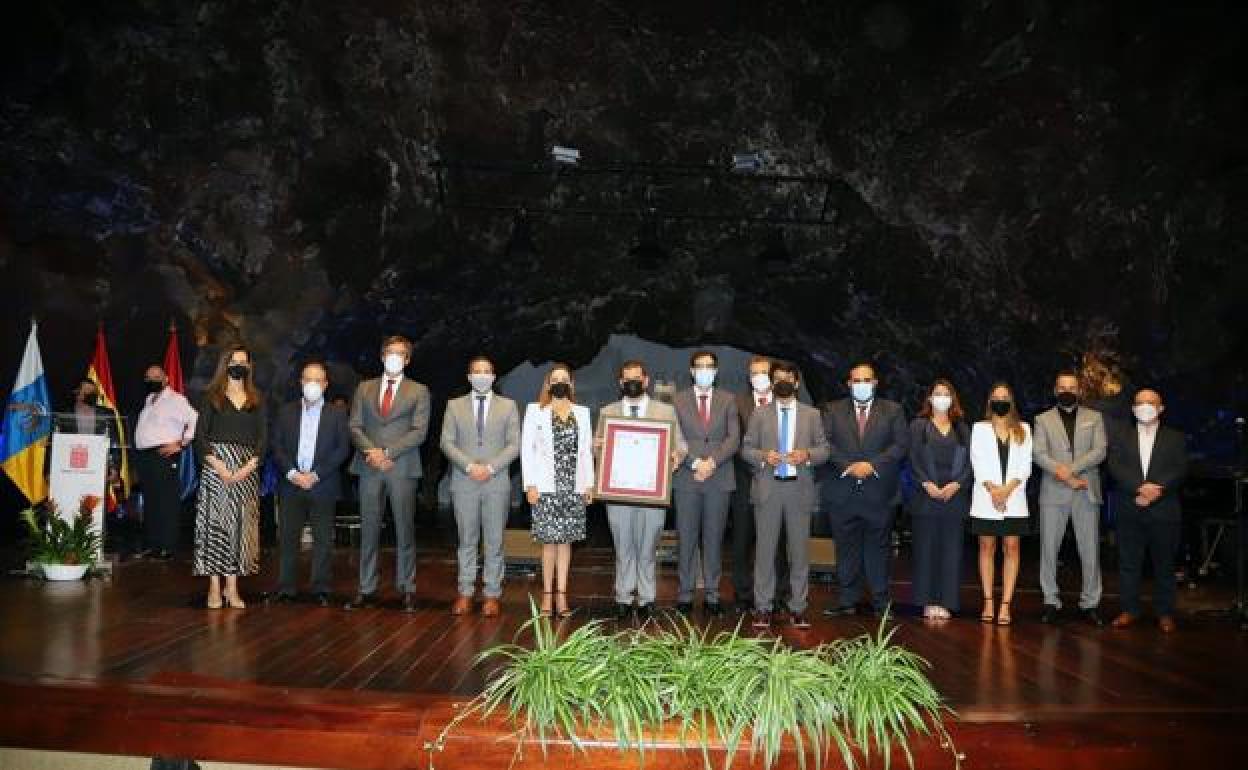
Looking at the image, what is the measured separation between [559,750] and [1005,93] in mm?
9121

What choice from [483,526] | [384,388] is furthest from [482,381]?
[483,526]

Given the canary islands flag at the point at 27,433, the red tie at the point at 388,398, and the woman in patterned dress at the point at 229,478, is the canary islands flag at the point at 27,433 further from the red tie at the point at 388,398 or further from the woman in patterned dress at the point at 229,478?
the red tie at the point at 388,398

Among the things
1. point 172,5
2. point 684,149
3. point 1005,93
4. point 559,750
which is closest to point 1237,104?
point 1005,93

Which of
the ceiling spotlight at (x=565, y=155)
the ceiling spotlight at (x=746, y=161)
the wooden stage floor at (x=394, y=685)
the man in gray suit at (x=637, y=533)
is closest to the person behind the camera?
the wooden stage floor at (x=394, y=685)

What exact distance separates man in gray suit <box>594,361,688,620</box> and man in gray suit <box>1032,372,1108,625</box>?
263 cm

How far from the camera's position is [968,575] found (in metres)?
11.0

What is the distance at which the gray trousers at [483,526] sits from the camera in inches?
277

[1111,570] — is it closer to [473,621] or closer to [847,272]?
[847,272]

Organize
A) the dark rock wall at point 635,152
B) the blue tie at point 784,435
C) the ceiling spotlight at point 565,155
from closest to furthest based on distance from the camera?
the blue tie at point 784,435
the dark rock wall at point 635,152
the ceiling spotlight at point 565,155

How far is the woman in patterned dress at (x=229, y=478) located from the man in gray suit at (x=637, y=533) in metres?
2.37

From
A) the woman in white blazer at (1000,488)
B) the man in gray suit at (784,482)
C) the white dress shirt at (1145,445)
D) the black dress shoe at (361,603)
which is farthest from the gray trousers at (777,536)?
the black dress shoe at (361,603)

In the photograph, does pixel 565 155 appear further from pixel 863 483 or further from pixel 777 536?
pixel 777 536

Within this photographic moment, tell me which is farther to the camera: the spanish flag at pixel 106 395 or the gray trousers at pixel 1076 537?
the spanish flag at pixel 106 395

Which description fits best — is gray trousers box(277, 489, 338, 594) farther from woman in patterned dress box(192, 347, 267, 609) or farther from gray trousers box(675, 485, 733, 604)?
gray trousers box(675, 485, 733, 604)
